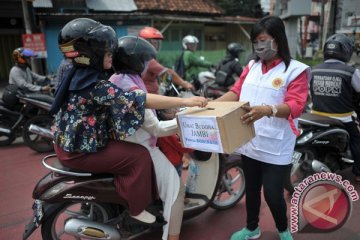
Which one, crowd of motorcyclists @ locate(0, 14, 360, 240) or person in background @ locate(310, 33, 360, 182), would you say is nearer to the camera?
crowd of motorcyclists @ locate(0, 14, 360, 240)

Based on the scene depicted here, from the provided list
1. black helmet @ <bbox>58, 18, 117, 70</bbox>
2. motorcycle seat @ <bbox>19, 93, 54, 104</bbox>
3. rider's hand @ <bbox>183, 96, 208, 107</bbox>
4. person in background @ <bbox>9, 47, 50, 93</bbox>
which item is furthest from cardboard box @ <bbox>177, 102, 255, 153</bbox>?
person in background @ <bbox>9, 47, 50, 93</bbox>

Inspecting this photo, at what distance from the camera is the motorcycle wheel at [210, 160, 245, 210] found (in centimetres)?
336

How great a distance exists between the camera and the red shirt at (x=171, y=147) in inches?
105

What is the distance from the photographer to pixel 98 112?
2.21 metres

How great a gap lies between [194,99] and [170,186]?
0.69 metres

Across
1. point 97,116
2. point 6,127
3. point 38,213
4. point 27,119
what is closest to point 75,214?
point 38,213

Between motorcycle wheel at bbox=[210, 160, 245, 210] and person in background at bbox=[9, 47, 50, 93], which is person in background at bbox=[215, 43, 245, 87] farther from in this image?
motorcycle wheel at bbox=[210, 160, 245, 210]

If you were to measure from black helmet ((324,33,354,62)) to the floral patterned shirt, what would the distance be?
2.30 m

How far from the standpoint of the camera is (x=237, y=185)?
380 centimetres

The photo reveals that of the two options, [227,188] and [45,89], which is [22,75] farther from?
[227,188]

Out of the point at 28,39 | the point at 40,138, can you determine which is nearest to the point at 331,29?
the point at 40,138

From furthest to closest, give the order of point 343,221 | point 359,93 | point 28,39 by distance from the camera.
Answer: point 28,39 → point 359,93 → point 343,221

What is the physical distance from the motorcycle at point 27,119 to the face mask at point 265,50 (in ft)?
12.9

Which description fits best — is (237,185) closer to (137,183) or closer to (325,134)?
(325,134)
